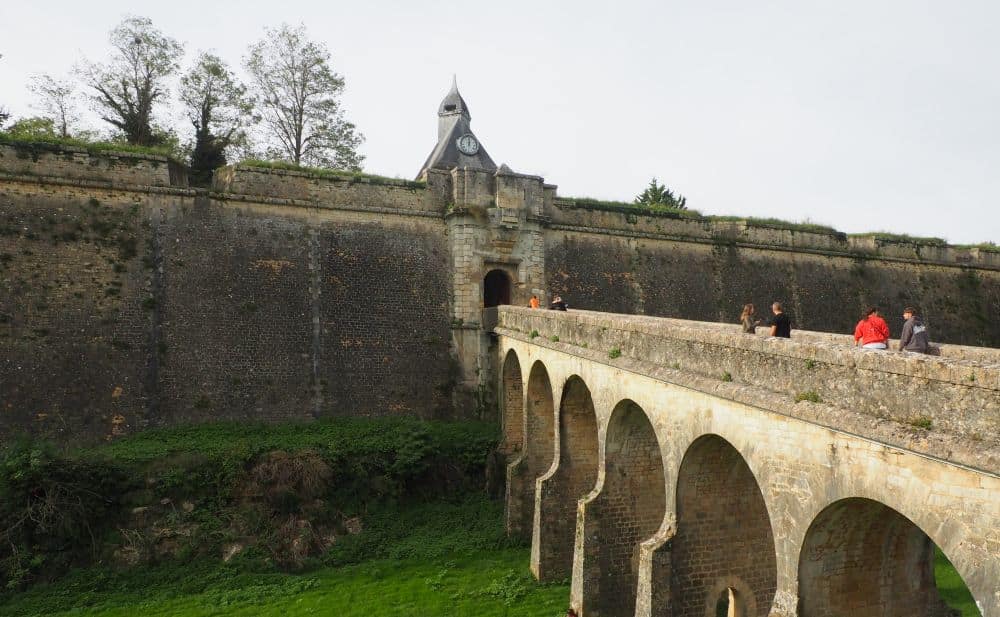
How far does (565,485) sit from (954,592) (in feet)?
23.7

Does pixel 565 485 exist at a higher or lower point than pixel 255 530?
higher

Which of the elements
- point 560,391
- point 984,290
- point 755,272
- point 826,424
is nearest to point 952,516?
point 826,424

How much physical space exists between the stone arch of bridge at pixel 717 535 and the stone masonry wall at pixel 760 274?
11.9 meters

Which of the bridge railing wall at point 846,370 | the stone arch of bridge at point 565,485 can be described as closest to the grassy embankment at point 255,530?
the stone arch of bridge at point 565,485

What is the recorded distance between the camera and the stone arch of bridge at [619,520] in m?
10.1

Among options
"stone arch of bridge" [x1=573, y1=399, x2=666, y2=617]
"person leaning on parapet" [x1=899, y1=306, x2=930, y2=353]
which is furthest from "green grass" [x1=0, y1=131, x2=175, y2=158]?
"person leaning on parapet" [x1=899, y1=306, x2=930, y2=353]

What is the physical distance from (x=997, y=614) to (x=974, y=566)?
0.30 metres

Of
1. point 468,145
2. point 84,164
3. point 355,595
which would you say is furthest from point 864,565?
point 468,145

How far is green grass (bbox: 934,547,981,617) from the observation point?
10328mm

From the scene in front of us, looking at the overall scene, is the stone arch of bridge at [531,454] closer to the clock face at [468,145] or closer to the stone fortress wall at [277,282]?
the stone fortress wall at [277,282]

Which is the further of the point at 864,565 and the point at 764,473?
the point at 764,473

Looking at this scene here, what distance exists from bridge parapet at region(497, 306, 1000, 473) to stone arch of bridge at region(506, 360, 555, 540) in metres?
5.47

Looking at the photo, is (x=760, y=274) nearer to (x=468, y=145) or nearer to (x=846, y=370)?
(x=468, y=145)

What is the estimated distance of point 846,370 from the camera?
18.1ft
